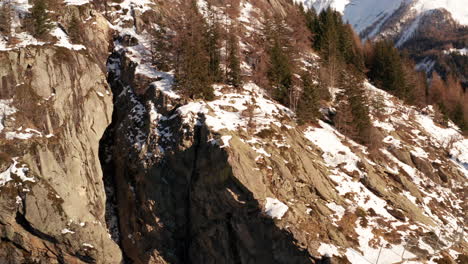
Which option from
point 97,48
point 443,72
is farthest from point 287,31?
point 443,72

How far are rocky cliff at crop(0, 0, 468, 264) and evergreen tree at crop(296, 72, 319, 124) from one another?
3.83 feet

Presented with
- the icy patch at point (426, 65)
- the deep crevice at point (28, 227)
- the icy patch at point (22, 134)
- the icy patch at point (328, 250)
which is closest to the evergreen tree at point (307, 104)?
the icy patch at point (328, 250)

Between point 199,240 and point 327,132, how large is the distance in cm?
1673

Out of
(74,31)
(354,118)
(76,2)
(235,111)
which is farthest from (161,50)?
(354,118)

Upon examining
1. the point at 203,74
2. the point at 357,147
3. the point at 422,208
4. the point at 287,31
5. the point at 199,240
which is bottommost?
the point at 199,240

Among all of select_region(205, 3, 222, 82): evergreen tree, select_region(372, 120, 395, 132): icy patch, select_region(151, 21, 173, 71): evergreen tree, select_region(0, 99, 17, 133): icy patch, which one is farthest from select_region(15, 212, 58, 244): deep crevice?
select_region(372, 120, 395, 132): icy patch

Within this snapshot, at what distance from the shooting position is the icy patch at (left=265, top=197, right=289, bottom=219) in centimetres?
2217

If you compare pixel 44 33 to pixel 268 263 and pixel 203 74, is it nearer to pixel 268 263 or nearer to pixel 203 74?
pixel 203 74

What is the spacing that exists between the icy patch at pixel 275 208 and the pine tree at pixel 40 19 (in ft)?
88.4

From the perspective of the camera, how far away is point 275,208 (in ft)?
74.1

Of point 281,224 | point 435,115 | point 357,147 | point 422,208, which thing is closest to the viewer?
point 281,224

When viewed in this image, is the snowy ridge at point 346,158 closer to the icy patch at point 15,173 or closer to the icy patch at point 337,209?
the icy patch at point 337,209

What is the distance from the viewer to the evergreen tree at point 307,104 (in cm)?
3300

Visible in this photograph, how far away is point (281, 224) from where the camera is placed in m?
21.8
